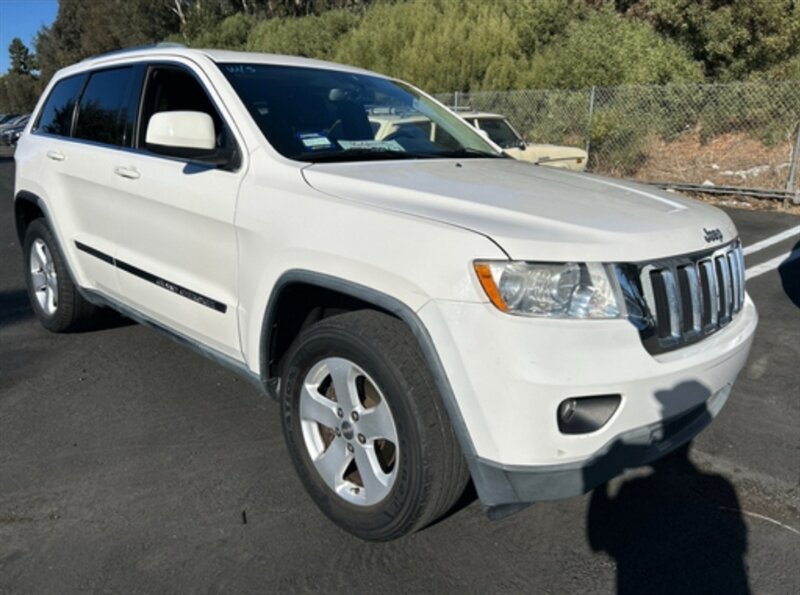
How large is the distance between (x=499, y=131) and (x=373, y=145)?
7.51 m

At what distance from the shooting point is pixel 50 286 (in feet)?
15.4

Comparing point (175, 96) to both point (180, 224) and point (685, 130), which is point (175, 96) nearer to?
Result: point (180, 224)

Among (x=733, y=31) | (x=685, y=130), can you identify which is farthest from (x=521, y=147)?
(x=733, y=31)

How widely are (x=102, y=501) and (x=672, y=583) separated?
230 cm

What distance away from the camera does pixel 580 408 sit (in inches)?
79.8

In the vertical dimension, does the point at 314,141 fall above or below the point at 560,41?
below

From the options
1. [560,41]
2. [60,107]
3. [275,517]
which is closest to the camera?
[275,517]

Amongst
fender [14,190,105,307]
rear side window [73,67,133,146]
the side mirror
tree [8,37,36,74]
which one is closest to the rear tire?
fender [14,190,105,307]

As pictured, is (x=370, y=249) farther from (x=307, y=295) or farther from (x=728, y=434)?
(x=728, y=434)

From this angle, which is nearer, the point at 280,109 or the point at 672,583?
the point at 672,583

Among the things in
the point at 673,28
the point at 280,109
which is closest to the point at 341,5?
the point at 673,28

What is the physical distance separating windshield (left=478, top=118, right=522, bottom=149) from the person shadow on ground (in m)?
7.62

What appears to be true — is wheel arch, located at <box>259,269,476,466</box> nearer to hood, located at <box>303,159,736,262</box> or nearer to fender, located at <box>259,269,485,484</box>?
fender, located at <box>259,269,485,484</box>

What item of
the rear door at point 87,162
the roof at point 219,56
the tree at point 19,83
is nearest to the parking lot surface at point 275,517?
the rear door at point 87,162
